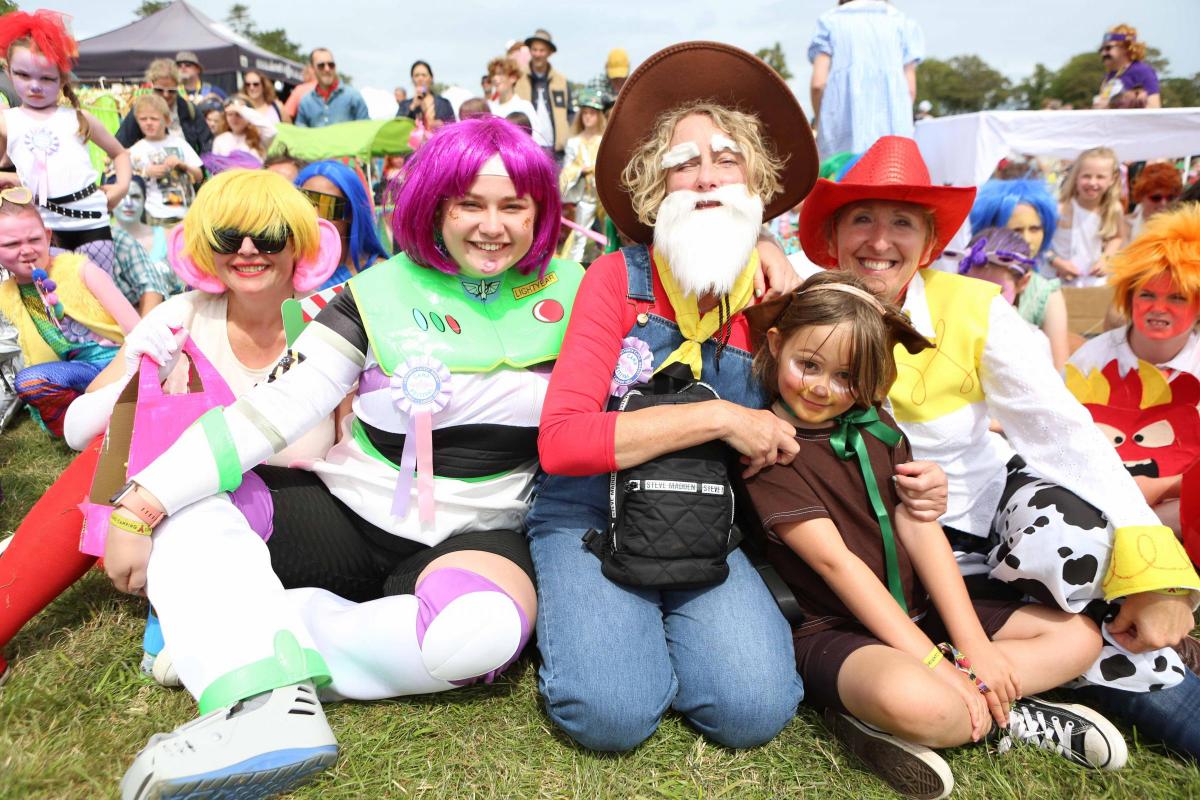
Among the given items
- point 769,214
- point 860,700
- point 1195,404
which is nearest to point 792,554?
point 860,700

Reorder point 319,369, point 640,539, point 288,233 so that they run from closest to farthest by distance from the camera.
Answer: point 640,539 → point 319,369 → point 288,233

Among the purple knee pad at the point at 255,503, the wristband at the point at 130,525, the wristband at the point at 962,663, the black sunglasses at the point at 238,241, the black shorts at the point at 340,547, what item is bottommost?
the wristband at the point at 962,663

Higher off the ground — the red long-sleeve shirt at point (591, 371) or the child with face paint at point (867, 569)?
the red long-sleeve shirt at point (591, 371)

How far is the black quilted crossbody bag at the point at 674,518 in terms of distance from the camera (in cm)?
190

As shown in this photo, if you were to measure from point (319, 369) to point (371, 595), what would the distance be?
70 cm

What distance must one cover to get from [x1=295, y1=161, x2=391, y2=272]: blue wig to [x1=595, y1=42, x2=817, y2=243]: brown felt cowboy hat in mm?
1658

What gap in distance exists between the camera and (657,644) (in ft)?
6.58

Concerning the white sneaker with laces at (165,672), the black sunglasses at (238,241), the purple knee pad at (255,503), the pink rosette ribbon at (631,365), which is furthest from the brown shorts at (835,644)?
the black sunglasses at (238,241)

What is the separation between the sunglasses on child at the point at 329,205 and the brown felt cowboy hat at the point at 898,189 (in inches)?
86.9

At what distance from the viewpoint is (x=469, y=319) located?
85.7 inches

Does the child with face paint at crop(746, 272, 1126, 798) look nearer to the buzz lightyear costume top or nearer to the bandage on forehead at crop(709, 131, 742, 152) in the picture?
the bandage on forehead at crop(709, 131, 742, 152)

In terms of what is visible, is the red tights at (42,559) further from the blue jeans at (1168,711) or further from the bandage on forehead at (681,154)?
the blue jeans at (1168,711)

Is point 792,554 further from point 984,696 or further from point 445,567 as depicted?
point 445,567

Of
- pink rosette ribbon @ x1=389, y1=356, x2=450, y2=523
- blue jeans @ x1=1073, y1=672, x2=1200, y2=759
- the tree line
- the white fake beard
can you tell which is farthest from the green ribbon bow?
the tree line
